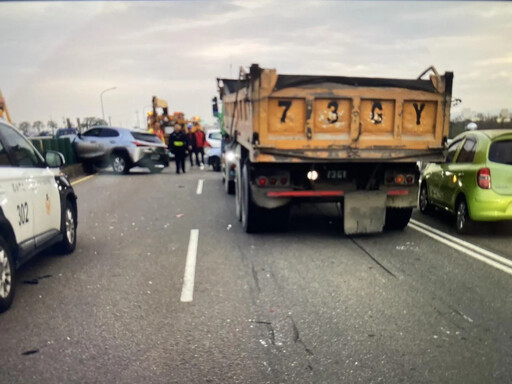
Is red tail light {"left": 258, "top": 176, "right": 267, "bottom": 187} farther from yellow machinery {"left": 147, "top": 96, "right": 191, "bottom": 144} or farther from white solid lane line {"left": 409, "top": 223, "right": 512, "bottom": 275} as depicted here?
yellow machinery {"left": 147, "top": 96, "right": 191, "bottom": 144}

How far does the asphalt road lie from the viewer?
3373 mm

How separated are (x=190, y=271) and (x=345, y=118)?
300 cm

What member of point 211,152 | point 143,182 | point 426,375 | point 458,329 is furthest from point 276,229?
point 211,152

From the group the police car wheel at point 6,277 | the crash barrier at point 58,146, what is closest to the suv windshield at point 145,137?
the crash barrier at point 58,146

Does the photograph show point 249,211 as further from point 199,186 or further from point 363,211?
point 199,186

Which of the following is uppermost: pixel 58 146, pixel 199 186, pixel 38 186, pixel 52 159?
pixel 52 159

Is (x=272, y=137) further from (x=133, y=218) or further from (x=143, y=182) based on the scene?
(x=143, y=182)

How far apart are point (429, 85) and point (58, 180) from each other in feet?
17.2

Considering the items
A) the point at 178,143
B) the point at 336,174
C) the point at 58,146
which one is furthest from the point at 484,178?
the point at 58,146

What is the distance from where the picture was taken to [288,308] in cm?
446

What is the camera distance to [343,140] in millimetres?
6707

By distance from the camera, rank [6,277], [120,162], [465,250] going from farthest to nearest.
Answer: [120,162] < [465,250] < [6,277]

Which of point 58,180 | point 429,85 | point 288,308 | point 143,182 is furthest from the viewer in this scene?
point 143,182

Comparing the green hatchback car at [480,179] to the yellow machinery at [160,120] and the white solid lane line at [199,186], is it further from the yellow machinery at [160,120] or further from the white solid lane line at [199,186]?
the yellow machinery at [160,120]
